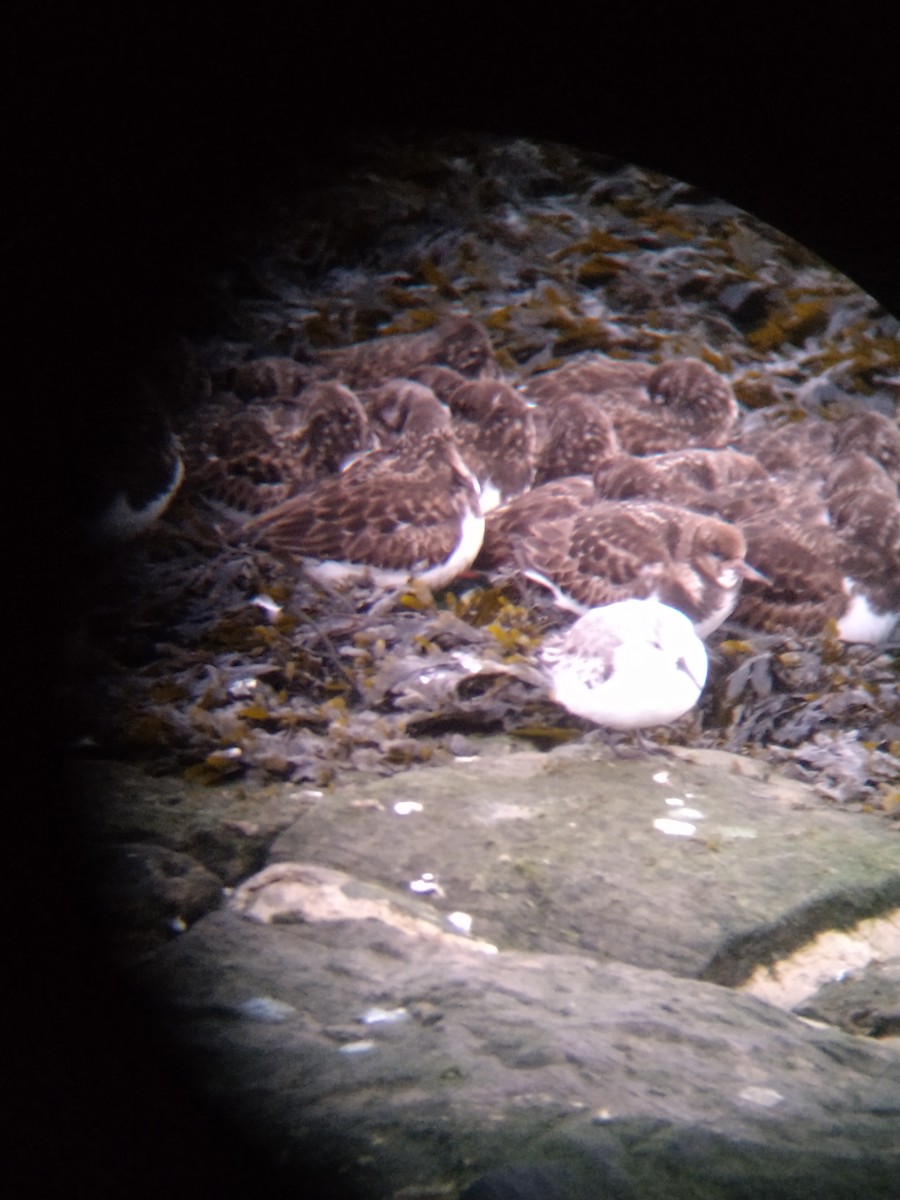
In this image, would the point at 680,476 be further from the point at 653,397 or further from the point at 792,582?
the point at 792,582

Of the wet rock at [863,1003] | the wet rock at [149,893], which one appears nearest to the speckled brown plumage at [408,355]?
the wet rock at [149,893]

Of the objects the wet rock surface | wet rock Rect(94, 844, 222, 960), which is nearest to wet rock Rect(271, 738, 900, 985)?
the wet rock surface

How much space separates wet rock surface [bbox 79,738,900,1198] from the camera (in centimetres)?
125

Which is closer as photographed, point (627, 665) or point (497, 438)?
point (627, 665)

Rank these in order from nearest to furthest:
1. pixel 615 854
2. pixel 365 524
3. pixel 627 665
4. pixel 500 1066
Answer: pixel 500 1066
pixel 615 854
pixel 627 665
pixel 365 524

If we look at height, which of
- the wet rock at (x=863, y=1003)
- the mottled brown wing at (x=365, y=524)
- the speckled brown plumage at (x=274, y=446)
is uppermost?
the speckled brown plumage at (x=274, y=446)

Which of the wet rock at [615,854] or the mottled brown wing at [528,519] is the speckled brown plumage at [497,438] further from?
the wet rock at [615,854]

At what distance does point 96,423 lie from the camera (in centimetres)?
155

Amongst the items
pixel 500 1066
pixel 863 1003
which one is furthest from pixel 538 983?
pixel 863 1003

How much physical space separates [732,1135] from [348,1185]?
50 cm

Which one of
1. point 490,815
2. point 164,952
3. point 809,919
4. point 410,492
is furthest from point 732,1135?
point 410,492

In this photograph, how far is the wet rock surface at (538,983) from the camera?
1.25 m

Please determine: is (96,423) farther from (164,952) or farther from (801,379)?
(801,379)

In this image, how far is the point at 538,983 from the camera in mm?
1474
